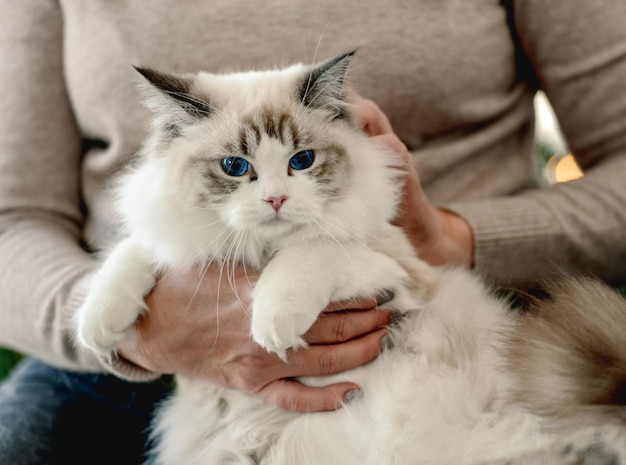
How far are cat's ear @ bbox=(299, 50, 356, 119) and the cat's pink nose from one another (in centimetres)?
21

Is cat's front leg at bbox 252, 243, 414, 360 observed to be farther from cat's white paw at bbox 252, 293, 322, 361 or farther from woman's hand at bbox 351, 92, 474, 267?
woman's hand at bbox 351, 92, 474, 267

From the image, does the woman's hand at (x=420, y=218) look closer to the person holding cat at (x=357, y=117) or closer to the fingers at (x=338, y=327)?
the person holding cat at (x=357, y=117)

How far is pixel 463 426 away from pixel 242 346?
0.39m

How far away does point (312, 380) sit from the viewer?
3.34 ft

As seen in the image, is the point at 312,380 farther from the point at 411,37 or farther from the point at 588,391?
the point at 411,37

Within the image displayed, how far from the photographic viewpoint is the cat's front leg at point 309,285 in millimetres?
876

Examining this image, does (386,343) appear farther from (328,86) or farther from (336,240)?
(328,86)

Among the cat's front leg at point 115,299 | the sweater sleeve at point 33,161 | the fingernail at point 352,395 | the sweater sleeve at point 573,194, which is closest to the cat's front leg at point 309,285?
the fingernail at point 352,395

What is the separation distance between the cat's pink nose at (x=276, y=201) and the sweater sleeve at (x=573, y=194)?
533mm

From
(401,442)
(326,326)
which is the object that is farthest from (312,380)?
(401,442)

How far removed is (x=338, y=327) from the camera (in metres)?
0.99

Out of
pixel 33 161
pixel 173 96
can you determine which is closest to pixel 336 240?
pixel 173 96

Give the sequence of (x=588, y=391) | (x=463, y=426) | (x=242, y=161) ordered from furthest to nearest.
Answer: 1. (x=242, y=161)
2. (x=463, y=426)
3. (x=588, y=391)

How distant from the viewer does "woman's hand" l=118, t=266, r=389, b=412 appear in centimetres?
98
